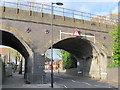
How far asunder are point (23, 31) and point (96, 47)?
39.8 feet

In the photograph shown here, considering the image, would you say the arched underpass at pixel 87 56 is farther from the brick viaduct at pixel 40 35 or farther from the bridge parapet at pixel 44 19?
the bridge parapet at pixel 44 19

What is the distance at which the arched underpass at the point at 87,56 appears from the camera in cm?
2516

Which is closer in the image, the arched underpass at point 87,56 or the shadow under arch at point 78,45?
the shadow under arch at point 78,45

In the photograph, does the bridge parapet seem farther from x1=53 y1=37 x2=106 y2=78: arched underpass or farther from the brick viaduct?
x1=53 y1=37 x2=106 y2=78: arched underpass

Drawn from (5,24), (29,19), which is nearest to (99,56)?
(29,19)

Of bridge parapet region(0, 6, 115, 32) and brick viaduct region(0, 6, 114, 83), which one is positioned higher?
bridge parapet region(0, 6, 115, 32)

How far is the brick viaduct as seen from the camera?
768 inches

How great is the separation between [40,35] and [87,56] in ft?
41.6

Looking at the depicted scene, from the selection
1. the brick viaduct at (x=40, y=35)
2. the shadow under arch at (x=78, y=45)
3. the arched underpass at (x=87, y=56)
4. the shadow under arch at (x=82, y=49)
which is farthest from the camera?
the shadow under arch at (x=82, y=49)

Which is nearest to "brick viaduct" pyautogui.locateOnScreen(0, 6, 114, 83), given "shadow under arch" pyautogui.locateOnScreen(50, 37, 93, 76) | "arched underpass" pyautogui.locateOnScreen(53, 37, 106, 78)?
"arched underpass" pyautogui.locateOnScreen(53, 37, 106, 78)

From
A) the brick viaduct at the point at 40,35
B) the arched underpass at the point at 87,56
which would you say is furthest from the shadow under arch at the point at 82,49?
the brick viaduct at the point at 40,35

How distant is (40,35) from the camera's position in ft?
68.6

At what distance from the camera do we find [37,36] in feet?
67.9

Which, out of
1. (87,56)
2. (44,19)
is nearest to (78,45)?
(87,56)
